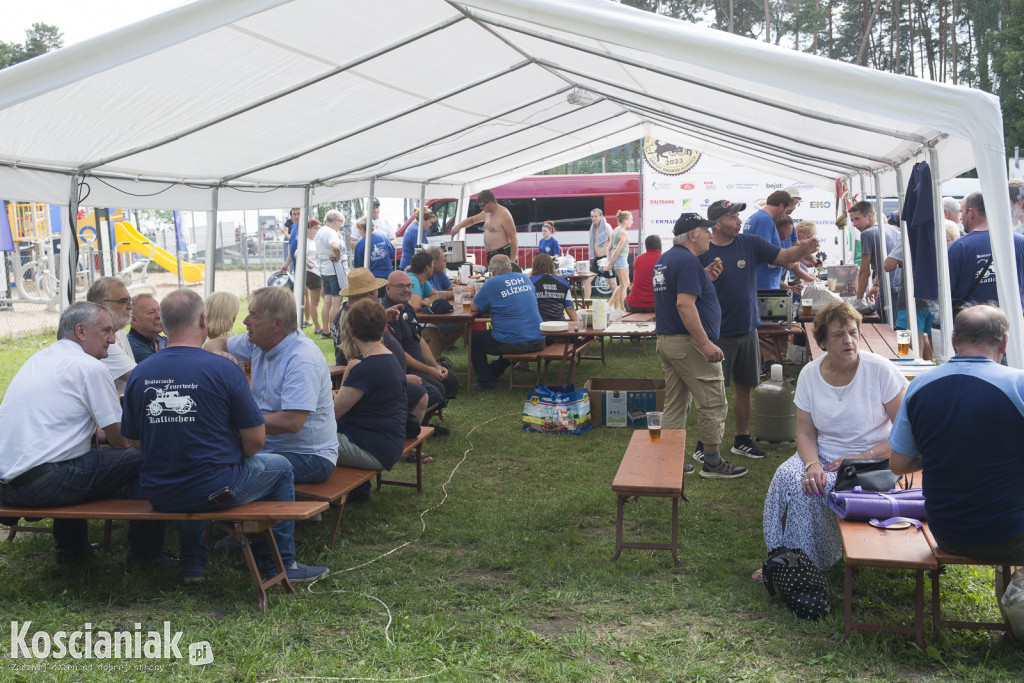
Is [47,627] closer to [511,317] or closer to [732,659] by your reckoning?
[732,659]

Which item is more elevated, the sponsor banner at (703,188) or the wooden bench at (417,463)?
the sponsor banner at (703,188)

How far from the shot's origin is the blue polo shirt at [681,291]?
16.3 feet

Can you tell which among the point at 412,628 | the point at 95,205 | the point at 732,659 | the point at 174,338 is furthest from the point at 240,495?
the point at 95,205

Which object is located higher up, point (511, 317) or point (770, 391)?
point (511, 317)

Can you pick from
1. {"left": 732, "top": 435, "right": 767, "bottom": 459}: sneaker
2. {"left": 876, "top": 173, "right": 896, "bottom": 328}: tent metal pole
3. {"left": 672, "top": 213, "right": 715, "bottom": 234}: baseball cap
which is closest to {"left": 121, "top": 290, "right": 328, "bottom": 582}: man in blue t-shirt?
{"left": 672, "top": 213, "right": 715, "bottom": 234}: baseball cap

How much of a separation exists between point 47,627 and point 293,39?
3.66 meters

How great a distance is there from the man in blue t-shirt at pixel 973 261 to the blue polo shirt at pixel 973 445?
2743mm

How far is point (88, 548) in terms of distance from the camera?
403 cm

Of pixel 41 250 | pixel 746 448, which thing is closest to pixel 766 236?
pixel 746 448

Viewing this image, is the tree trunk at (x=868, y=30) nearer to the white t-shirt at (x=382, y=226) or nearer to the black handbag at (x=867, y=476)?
the white t-shirt at (x=382, y=226)

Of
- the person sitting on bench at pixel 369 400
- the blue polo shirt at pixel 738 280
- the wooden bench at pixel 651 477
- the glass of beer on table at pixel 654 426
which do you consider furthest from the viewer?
the blue polo shirt at pixel 738 280

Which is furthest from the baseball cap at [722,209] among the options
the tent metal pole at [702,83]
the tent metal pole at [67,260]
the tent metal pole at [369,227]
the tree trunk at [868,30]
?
the tree trunk at [868,30]

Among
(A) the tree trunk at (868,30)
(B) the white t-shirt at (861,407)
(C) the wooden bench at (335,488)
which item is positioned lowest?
(C) the wooden bench at (335,488)

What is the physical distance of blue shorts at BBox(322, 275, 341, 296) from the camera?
37.4 ft
